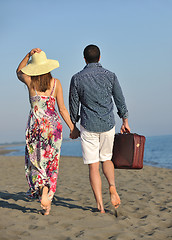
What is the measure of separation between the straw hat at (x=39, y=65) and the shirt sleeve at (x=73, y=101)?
0.31 metres

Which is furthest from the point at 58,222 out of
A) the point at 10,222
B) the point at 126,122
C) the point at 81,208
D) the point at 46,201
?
the point at 126,122

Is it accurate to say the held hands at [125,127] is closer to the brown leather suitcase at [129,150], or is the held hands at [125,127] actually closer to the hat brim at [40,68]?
the brown leather suitcase at [129,150]

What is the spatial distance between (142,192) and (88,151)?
247cm

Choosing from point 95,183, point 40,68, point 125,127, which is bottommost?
point 95,183

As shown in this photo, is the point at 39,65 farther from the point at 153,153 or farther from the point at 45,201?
the point at 153,153

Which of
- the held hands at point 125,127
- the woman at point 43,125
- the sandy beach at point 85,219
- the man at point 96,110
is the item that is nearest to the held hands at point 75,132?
the woman at point 43,125

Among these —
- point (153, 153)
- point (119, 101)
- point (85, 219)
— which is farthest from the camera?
point (153, 153)

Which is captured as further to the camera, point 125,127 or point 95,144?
point 125,127

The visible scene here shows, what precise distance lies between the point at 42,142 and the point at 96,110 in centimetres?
79

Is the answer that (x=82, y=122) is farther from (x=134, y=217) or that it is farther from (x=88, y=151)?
(x=134, y=217)

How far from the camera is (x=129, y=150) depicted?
11.9ft

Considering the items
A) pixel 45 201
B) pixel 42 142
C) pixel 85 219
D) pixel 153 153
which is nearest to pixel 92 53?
pixel 42 142

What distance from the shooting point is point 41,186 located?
145 inches

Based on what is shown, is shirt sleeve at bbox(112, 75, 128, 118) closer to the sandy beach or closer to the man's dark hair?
the man's dark hair
